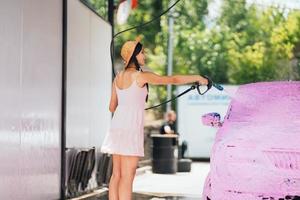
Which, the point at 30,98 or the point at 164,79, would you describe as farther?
the point at 30,98

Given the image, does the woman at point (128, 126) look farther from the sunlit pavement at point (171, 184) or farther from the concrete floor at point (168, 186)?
the sunlit pavement at point (171, 184)

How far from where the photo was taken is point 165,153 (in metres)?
19.4

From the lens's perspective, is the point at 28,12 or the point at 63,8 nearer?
the point at 28,12

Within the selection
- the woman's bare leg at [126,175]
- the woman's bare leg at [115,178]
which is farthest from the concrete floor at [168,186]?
the woman's bare leg at [126,175]

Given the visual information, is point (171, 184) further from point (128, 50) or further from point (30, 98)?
point (128, 50)

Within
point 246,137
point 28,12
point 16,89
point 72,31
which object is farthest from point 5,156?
point 72,31

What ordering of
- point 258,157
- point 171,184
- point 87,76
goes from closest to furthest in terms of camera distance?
1. point 258,157
2. point 87,76
3. point 171,184

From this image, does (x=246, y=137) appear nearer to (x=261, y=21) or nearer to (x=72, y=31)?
(x=72, y=31)

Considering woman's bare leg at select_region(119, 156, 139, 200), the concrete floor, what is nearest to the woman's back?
woman's bare leg at select_region(119, 156, 139, 200)

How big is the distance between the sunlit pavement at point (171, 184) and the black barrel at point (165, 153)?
0.31m

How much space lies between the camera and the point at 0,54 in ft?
24.4

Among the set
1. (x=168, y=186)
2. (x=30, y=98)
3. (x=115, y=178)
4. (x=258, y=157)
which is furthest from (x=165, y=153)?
(x=258, y=157)

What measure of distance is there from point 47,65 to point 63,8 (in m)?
1.30

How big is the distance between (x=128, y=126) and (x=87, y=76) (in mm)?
6198
